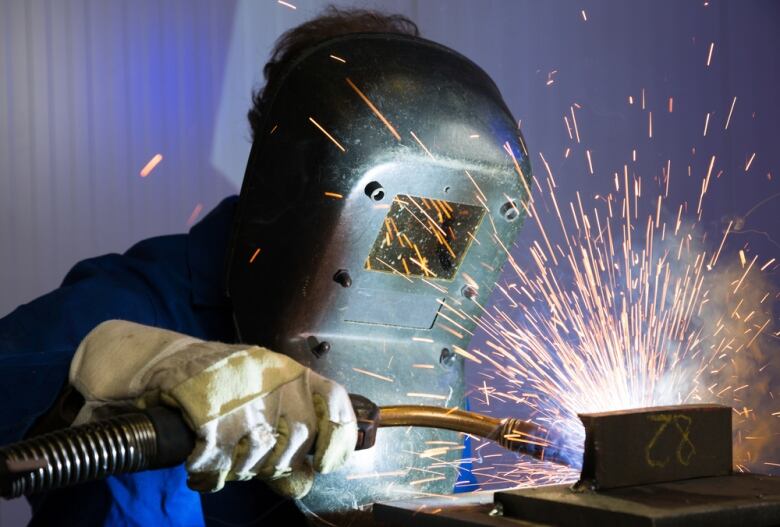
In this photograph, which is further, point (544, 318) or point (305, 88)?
point (544, 318)

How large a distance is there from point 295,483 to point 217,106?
105 inches

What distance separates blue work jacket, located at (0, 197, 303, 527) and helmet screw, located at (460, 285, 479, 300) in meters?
0.47

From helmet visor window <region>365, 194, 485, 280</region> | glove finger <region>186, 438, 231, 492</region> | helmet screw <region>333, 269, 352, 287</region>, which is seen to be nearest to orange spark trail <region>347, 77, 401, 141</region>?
helmet visor window <region>365, 194, 485, 280</region>

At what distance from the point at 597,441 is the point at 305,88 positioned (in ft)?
2.93

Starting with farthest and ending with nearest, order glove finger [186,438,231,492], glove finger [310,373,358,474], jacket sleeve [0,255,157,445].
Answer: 1. jacket sleeve [0,255,157,445]
2. glove finger [310,373,358,474]
3. glove finger [186,438,231,492]

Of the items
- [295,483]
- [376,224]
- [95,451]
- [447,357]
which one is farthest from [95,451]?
[447,357]

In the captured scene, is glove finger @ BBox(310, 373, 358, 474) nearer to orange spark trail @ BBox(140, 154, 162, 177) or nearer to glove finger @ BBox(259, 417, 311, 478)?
glove finger @ BBox(259, 417, 311, 478)

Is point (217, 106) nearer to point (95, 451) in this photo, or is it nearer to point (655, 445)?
point (655, 445)

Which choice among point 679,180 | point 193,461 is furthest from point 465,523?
point 679,180

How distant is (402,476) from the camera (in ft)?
5.77

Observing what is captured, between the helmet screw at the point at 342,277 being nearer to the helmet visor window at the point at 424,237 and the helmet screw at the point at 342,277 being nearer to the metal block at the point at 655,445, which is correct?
the helmet visor window at the point at 424,237

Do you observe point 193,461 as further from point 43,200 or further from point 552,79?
point 552,79

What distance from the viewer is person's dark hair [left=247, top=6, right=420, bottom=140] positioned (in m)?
1.97

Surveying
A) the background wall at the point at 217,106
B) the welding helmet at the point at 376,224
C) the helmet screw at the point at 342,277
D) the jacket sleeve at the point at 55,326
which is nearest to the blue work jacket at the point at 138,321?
the jacket sleeve at the point at 55,326
